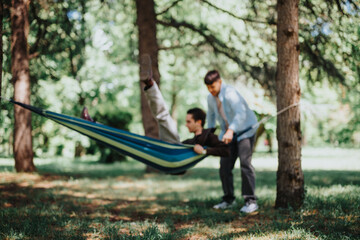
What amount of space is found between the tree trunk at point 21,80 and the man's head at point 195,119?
→ 13.6ft

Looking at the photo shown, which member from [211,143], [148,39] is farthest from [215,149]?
[148,39]

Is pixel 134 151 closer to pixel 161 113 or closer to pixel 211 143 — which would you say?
pixel 161 113

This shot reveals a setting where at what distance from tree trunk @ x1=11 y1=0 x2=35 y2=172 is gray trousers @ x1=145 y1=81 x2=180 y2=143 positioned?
3976mm

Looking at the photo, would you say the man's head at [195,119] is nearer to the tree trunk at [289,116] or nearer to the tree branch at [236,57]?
the tree trunk at [289,116]

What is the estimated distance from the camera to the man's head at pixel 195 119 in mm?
3793

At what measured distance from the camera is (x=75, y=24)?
7191 mm

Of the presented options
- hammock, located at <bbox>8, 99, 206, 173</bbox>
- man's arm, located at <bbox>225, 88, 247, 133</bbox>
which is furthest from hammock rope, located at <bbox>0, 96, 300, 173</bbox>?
man's arm, located at <bbox>225, 88, 247, 133</bbox>

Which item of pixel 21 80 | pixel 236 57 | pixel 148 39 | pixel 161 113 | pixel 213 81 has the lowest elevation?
pixel 161 113

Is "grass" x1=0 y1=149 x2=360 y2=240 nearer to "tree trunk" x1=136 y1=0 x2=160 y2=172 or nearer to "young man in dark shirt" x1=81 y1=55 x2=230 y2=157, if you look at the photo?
"young man in dark shirt" x1=81 y1=55 x2=230 y2=157

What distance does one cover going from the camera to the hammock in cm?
342

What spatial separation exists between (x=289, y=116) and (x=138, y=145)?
1.66 meters

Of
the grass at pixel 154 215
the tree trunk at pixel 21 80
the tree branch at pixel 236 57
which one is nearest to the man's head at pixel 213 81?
the grass at pixel 154 215

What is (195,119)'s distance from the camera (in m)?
3.80

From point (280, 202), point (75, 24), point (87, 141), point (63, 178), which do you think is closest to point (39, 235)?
point (280, 202)
